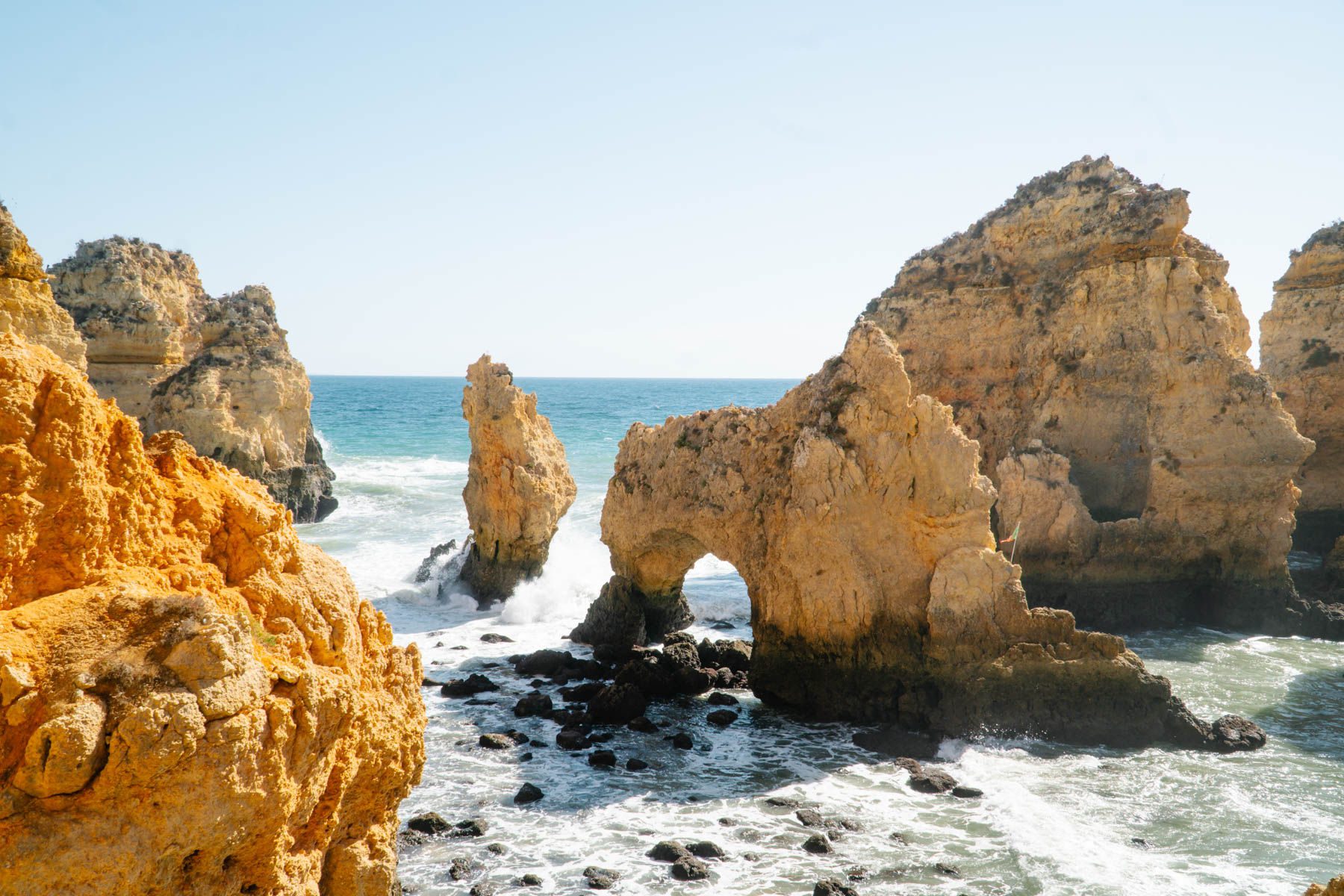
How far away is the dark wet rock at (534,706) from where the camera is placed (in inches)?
676

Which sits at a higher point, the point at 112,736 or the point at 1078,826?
the point at 112,736

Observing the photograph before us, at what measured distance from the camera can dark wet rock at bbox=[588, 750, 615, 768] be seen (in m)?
14.9

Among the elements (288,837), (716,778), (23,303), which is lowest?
(716,778)

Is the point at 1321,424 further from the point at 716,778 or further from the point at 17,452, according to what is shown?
the point at 17,452

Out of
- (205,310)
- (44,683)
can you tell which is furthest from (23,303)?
(205,310)

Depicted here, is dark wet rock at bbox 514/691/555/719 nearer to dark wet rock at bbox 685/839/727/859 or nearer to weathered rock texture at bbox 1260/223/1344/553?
dark wet rock at bbox 685/839/727/859

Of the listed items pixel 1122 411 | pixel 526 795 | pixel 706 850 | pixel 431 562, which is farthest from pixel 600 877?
pixel 1122 411

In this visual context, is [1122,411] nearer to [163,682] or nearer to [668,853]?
[668,853]

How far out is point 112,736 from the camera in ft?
17.8

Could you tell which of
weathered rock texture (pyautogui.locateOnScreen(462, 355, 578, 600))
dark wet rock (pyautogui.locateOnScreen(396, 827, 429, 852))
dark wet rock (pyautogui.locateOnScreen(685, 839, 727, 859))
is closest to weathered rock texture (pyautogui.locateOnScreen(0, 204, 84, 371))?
dark wet rock (pyautogui.locateOnScreen(396, 827, 429, 852))

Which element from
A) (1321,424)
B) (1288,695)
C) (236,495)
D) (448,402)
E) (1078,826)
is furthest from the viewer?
(448,402)

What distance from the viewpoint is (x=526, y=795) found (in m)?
13.6

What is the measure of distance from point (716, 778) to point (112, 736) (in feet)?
34.5

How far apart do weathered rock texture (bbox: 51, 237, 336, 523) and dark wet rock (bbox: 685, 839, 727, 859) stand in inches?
1020
